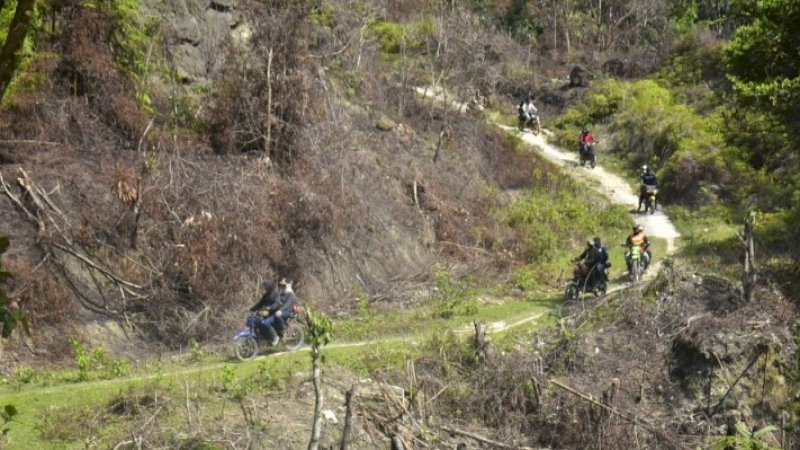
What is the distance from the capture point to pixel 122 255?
2242 centimetres

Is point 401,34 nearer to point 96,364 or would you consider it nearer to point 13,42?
point 96,364

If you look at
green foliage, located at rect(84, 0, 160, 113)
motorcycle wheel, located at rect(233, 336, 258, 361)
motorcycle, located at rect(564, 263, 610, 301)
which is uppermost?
green foliage, located at rect(84, 0, 160, 113)

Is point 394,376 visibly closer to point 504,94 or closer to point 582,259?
point 582,259

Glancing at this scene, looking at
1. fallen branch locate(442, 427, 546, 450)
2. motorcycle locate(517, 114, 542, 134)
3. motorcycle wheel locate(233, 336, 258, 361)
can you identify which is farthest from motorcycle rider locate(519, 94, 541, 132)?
fallen branch locate(442, 427, 546, 450)

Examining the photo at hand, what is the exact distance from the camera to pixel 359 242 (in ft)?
89.6

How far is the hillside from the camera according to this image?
56.1 ft

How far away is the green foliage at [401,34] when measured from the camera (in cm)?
4294

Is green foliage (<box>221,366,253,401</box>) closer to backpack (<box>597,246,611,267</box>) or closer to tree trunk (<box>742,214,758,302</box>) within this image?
backpack (<box>597,246,611,267</box>)

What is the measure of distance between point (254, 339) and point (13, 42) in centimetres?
1447

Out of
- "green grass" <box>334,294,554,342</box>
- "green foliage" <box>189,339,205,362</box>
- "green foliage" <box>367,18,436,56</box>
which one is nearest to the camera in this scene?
"green foliage" <box>189,339,205,362</box>

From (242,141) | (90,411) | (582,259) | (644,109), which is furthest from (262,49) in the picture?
(644,109)

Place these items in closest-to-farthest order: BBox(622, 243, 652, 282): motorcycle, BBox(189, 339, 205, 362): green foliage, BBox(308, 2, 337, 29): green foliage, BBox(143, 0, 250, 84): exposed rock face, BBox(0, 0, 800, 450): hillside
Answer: BBox(0, 0, 800, 450): hillside < BBox(189, 339, 205, 362): green foliage < BBox(622, 243, 652, 282): motorcycle < BBox(143, 0, 250, 84): exposed rock face < BBox(308, 2, 337, 29): green foliage

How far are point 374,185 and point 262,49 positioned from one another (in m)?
5.43

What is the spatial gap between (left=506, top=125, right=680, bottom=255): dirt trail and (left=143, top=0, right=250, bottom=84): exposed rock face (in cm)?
1496
